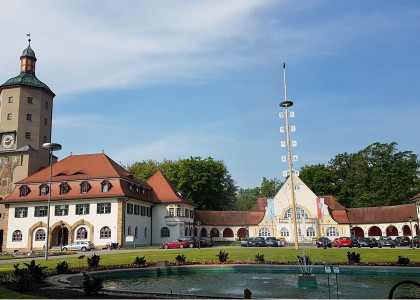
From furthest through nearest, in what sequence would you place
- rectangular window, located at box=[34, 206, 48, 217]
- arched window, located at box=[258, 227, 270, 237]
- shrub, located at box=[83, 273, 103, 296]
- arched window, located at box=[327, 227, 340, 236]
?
1. arched window, located at box=[258, 227, 270, 237]
2. arched window, located at box=[327, 227, 340, 236]
3. rectangular window, located at box=[34, 206, 48, 217]
4. shrub, located at box=[83, 273, 103, 296]

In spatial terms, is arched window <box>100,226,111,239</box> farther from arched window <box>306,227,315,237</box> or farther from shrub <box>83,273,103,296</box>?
shrub <box>83,273,103,296</box>

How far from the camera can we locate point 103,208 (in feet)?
178

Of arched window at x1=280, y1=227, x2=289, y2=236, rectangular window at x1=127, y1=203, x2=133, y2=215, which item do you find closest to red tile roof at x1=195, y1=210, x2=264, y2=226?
arched window at x1=280, y1=227, x2=289, y2=236

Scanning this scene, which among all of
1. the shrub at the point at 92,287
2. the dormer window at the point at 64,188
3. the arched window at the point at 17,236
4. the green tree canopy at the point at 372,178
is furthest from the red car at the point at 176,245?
the green tree canopy at the point at 372,178

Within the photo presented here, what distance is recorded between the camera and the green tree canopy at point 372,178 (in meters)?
76.8

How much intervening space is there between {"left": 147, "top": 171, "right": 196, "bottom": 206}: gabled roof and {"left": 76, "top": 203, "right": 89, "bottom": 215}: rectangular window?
1290 centimetres

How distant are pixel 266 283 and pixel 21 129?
2201 inches

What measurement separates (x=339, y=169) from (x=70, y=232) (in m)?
65.7

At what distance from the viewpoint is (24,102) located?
209ft

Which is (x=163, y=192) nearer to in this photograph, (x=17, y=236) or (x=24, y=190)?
(x=24, y=190)

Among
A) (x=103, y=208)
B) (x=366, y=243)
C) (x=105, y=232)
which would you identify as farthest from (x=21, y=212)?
(x=366, y=243)

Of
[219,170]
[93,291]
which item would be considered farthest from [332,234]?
[93,291]

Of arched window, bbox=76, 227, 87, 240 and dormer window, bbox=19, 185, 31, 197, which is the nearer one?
arched window, bbox=76, 227, 87, 240

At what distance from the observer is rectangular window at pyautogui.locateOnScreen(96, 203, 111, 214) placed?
177 ft
